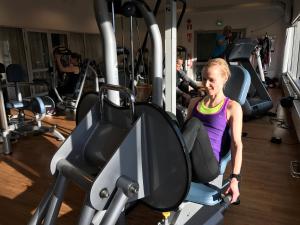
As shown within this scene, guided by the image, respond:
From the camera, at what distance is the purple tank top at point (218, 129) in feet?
4.42

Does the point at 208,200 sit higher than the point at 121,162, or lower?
lower

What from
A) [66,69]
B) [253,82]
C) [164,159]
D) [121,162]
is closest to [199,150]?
[164,159]

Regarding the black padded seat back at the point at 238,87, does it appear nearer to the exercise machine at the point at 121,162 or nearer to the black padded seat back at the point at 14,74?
the exercise machine at the point at 121,162

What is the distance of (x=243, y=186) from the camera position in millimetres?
2156

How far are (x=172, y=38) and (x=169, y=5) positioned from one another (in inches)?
9.9

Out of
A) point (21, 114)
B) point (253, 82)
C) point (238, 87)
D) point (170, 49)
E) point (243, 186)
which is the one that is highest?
point (170, 49)

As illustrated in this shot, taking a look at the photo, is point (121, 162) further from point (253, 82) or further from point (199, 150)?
point (253, 82)

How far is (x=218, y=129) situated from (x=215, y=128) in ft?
0.05

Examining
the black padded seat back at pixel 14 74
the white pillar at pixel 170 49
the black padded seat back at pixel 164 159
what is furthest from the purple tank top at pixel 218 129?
the black padded seat back at pixel 14 74

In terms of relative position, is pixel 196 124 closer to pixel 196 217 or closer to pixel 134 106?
pixel 134 106

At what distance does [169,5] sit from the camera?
2020 millimetres

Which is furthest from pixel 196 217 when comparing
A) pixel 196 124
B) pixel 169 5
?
pixel 169 5

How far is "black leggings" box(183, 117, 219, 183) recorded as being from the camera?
110 centimetres

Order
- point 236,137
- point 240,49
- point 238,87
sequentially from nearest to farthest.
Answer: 1. point 236,137
2. point 238,87
3. point 240,49
